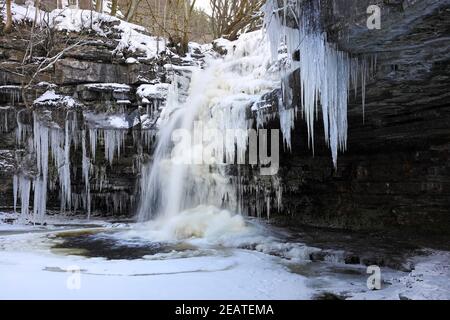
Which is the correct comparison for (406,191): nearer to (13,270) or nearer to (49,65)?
(13,270)

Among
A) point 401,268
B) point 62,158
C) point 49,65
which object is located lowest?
point 401,268

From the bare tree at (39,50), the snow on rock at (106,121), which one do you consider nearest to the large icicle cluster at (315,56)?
the snow on rock at (106,121)

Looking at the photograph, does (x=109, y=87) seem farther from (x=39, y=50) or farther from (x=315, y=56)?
(x=315, y=56)

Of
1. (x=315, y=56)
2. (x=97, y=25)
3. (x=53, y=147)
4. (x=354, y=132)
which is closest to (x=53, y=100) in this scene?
(x=53, y=147)

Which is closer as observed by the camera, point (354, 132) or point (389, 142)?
point (354, 132)

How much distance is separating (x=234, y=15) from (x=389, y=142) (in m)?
10.5

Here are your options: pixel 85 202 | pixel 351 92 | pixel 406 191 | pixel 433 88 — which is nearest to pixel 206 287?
pixel 351 92

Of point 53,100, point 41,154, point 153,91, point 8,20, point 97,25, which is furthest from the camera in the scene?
point 97,25

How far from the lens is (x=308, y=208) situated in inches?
413

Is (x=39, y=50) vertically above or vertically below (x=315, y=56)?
above

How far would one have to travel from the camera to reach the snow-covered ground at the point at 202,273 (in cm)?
435

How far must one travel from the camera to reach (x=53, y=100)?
426 inches

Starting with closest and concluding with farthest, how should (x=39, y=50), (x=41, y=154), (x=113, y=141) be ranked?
(x=41, y=154) → (x=113, y=141) → (x=39, y=50)

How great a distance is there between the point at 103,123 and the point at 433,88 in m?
7.85
